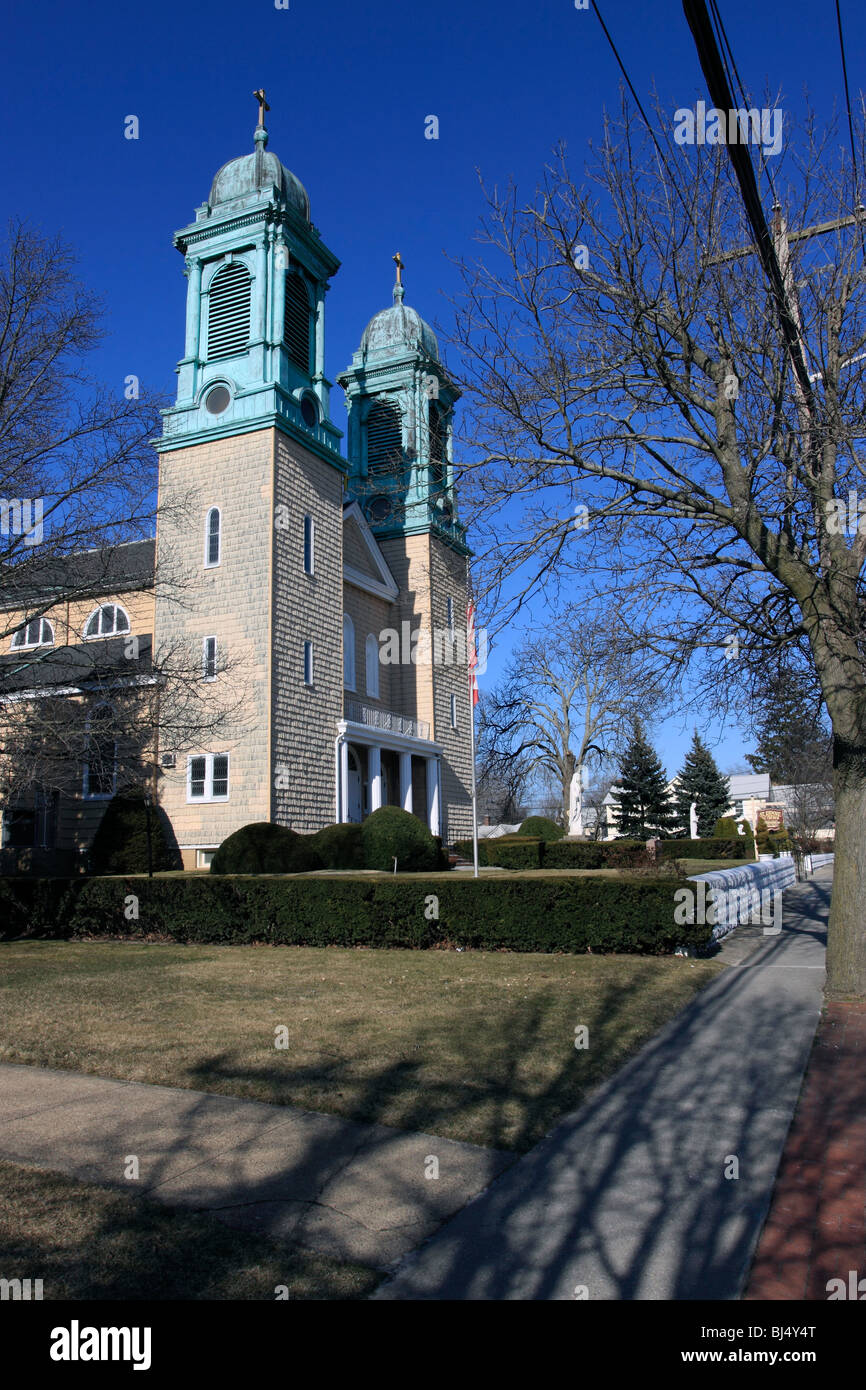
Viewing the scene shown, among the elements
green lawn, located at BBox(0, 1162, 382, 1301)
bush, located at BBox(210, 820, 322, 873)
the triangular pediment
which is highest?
the triangular pediment

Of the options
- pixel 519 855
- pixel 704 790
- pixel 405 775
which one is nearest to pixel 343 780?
pixel 405 775

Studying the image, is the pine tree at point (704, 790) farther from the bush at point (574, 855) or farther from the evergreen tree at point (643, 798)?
the bush at point (574, 855)

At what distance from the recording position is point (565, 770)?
45.0 m

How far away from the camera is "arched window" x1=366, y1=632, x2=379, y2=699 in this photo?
35250 mm

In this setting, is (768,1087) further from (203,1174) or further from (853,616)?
(853,616)

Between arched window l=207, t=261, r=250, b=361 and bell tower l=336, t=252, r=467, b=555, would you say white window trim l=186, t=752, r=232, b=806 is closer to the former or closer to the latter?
arched window l=207, t=261, r=250, b=361

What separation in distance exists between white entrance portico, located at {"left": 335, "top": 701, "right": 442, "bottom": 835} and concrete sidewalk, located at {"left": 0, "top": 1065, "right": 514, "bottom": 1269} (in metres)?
22.4

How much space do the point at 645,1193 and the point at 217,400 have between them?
92.1 ft

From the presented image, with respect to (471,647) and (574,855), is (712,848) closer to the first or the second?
(574,855)

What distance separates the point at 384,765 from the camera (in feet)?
118

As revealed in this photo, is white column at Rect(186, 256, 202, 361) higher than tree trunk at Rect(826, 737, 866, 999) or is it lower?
higher

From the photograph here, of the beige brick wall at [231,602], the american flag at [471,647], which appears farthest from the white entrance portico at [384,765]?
the american flag at [471,647]

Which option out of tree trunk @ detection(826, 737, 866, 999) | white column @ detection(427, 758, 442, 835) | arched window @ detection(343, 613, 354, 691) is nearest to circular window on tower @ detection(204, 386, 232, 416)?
arched window @ detection(343, 613, 354, 691)

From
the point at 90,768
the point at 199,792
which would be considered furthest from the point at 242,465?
the point at 90,768
